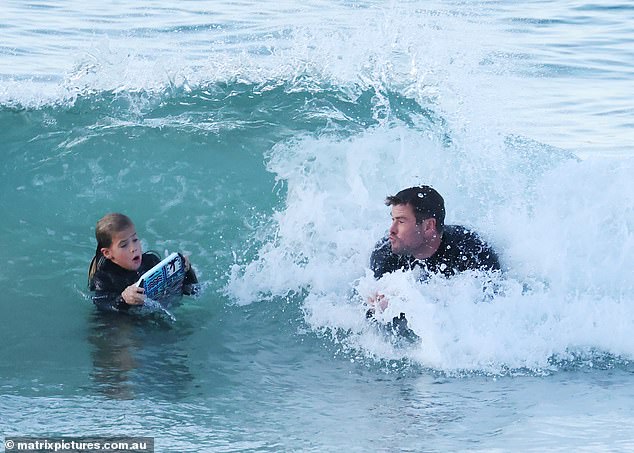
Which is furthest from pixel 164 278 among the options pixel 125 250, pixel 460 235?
pixel 460 235

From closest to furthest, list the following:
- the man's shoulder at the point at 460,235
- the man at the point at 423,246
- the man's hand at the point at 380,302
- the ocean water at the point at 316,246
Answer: the ocean water at the point at 316,246 < the man's hand at the point at 380,302 < the man at the point at 423,246 < the man's shoulder at the point at 460,235

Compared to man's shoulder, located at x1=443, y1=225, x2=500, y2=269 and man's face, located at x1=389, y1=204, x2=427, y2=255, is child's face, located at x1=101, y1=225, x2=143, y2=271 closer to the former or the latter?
man's face, located at x1=389, y1=204, x2=427, y2=255

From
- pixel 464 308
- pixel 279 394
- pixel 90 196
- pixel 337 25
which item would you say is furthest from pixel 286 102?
pixel 337 25

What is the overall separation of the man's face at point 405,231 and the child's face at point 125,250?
1.62 meters

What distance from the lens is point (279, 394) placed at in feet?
19.6

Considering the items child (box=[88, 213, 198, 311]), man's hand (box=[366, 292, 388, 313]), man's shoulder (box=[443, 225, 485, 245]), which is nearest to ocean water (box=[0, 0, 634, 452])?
man's hand (box=[366, 292, 388, 313])

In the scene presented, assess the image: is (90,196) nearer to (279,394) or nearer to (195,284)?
(195,284)

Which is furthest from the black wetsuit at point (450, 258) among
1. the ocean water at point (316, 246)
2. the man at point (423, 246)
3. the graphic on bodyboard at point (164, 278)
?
the graphic on bodyboard at point (164, 278)

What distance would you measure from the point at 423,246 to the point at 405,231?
0.18 meters

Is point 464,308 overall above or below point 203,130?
below

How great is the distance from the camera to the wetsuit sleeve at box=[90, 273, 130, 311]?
704 centimetres

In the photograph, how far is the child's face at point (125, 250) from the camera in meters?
6.96

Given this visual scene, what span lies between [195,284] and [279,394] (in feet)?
4.96

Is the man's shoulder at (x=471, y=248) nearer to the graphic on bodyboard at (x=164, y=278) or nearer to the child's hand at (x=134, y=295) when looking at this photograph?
the graphic on bodyboard at (x=164, y=278)
